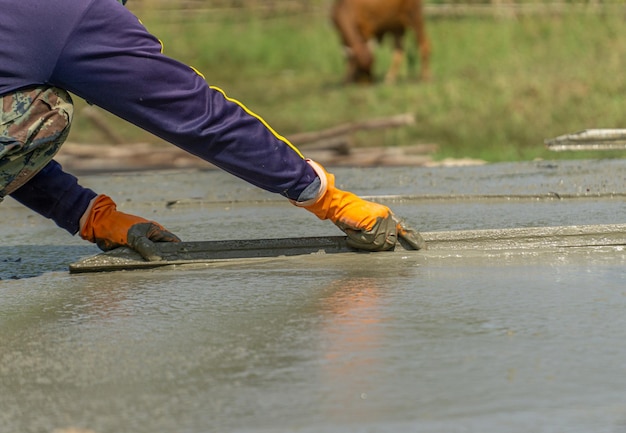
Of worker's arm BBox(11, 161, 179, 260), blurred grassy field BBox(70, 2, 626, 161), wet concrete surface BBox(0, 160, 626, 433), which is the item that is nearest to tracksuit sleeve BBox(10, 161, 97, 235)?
worker's arm BBox(11, 161, 179, 260)

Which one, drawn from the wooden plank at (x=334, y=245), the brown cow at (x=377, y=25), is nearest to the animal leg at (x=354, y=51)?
the brown cow at (x=377, y=25)

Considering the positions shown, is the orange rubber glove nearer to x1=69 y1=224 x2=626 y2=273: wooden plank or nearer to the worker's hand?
x1=69 y1=224 x2=626 y2=273: wooden plank

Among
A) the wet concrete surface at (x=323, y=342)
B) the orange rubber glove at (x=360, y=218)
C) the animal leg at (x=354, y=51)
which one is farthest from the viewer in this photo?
the animal leg at (x=354, y=51)

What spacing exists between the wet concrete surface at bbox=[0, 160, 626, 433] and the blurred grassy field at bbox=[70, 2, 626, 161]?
3.97m

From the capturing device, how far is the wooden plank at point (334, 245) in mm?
3477

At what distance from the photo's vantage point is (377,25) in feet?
49.3

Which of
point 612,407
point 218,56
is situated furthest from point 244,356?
point 218,56

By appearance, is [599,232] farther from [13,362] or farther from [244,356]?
[13,362]

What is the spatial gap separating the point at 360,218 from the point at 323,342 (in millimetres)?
946

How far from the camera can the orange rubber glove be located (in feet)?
11.2

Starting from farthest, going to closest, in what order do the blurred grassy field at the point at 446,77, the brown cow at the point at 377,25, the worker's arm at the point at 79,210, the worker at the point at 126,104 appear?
the brown cow at the point at 377,25
the blurred grassy field at the point at 446,77
the worker's arm at the point at 79,210
the worker at the point at 126,104

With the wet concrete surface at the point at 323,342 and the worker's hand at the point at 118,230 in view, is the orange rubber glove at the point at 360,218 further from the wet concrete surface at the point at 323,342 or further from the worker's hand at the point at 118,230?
the worker's hand at the point at 118,230

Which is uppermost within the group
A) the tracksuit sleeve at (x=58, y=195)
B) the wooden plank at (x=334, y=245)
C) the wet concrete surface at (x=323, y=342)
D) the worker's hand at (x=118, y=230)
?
the tracksuit sleeve at (x=58, y=195)

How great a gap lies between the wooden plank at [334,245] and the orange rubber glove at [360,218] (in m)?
0.06
